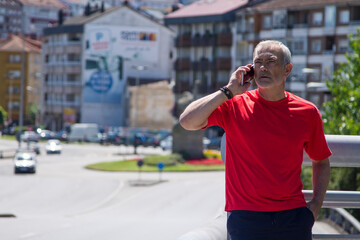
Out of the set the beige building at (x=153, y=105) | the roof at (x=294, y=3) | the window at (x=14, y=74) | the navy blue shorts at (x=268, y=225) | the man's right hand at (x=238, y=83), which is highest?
the roof at (x=294, y=3)

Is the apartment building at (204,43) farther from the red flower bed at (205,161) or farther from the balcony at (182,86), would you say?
the red flower bed at (205,161)

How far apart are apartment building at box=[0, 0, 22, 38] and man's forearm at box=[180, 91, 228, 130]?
19383 cm

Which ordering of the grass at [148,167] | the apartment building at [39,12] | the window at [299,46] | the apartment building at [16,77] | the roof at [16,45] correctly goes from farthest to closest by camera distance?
1. the apartment building at [39,12]
2. the roof at [16,45]
3. the apartment building at [16,77]
4. the window at [299,46]
5. the grass at [148,167]

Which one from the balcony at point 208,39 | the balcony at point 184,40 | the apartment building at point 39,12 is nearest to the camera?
the balcony at point 208,39

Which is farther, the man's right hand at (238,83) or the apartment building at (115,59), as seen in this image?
the apartment building at (115,59)

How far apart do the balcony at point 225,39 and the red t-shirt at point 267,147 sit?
91621 millimetres

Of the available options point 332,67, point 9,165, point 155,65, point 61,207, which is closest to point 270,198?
point 61,207

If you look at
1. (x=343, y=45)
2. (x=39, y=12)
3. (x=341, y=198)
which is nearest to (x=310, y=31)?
(x=343, y=45)

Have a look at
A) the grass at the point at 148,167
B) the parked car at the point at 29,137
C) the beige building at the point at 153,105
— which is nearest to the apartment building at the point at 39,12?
the beige building at the point at 153,105

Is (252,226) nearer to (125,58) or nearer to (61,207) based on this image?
(61,207)

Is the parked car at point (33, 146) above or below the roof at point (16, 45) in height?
below

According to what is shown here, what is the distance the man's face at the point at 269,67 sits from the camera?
4.79 meters

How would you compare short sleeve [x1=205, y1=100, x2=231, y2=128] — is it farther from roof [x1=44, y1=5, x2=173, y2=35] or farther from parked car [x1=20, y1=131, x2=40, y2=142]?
roof [x1=44, y1=5, x2=173, y2=35]

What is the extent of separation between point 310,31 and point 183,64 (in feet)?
75.7
